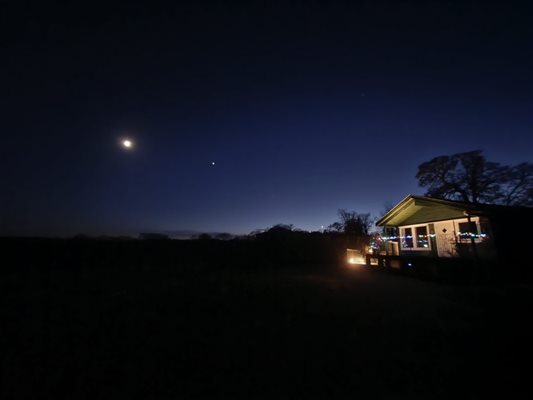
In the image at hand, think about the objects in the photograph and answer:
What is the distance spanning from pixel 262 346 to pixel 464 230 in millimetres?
14930

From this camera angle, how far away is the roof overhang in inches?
542

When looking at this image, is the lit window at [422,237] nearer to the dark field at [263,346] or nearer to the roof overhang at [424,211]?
the roof overhang at [424,211]

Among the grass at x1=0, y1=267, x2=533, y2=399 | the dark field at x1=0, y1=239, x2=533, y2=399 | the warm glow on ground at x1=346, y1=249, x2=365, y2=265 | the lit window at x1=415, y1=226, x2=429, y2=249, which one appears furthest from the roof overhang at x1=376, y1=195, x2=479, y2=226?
the grass at x1=0, y1=267, x2=533, y2=399

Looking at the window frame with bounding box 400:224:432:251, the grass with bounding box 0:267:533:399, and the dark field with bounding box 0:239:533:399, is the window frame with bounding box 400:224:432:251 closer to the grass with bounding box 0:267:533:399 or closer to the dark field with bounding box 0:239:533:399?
the dark field with bounding box 0:239:533:399

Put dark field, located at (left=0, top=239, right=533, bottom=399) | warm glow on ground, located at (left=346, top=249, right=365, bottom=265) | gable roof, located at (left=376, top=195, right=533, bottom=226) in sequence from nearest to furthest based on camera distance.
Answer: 1. dark field, located at (left=0, top=239, right=533, bottom=399)
2. gable roof, located at (left=376, top=195, right=533, bottom=226)
3. warm glow on ground, located at (left=346, top=249, right=365, bottom=265)

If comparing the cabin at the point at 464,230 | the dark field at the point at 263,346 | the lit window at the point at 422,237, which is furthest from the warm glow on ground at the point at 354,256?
the dark field at the point at 263,346

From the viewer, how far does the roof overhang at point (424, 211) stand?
542 inches

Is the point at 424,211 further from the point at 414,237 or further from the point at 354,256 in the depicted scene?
the point at 354,256

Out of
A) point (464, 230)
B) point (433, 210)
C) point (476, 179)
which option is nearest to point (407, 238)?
point (433, 210)

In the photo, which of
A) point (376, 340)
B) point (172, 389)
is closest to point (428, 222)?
point (376, 340)

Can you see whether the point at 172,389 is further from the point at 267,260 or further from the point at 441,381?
the point at 267,260

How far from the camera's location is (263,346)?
441 centimetres

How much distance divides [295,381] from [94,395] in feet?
8.17

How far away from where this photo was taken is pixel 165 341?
4.57m
